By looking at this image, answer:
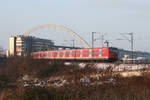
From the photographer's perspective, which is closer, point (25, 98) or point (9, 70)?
point (25, 98)

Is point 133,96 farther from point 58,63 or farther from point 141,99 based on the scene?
point 58,63

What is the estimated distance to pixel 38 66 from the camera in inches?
1668

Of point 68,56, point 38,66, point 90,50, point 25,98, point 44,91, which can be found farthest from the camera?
point 68,56

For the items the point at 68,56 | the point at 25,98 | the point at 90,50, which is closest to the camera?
the point at 25,98

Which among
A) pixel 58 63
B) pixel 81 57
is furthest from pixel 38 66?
pixel 81 57

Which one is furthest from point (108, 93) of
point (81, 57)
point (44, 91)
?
point (81, 57)

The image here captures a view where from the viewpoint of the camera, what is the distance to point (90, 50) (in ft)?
151

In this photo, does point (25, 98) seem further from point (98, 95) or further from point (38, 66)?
point (38, 66)

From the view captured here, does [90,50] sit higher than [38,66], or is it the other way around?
[90,50]

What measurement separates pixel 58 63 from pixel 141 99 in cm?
3263

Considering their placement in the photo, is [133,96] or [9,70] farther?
[9,70]

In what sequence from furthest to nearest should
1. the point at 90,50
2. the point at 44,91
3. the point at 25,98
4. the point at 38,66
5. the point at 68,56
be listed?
the point at 68,56
the point at 90,50
the point at 38,66
the point at 44,91
the point at 25,98

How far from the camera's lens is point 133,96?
37.6ft

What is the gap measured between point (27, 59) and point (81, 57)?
10195mm
